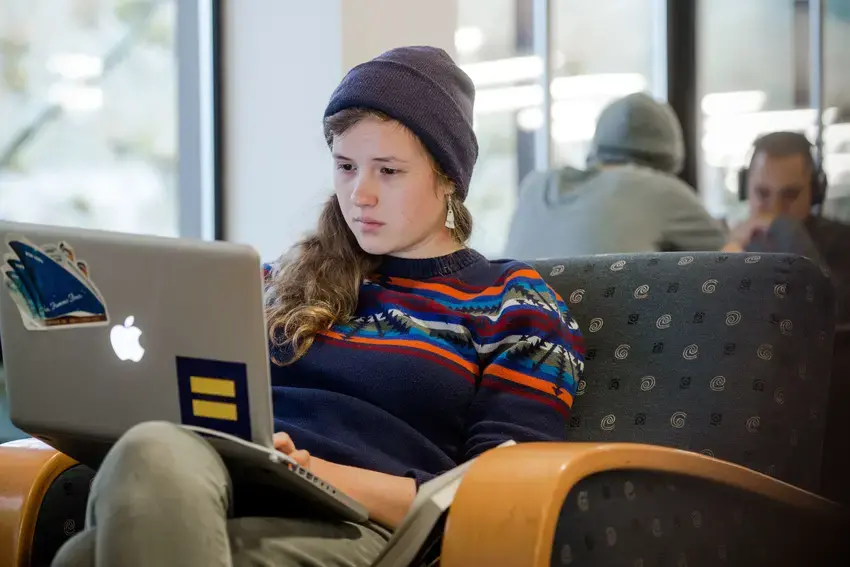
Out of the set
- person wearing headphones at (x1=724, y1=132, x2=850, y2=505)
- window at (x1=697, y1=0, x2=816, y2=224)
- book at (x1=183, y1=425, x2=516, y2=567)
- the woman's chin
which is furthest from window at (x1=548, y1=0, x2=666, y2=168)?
book at (x1=183, y1=425, x2=516, y2=567)

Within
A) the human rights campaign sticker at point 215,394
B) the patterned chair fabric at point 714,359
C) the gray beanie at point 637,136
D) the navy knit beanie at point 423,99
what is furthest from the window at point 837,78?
the human rights campaign sticker at point 215,394

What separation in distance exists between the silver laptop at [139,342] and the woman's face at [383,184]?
17.3 inches

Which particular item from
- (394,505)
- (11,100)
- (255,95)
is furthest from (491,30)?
(394,505)

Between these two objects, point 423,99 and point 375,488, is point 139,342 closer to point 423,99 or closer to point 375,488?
point 375,488

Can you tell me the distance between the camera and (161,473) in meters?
0.98

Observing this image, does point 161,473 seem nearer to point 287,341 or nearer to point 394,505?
point 394,505

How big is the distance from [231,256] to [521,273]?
1.89ft

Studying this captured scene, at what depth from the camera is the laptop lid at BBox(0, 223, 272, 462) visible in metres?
1.01

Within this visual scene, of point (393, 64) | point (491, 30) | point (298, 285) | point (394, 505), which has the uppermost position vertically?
point (491, 30)

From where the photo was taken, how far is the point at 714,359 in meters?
1.42

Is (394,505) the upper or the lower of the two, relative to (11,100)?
lower

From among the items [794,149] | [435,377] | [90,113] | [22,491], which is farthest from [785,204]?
[22,491]

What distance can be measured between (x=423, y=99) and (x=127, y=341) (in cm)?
58

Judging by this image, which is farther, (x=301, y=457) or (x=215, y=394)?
(x=301, y=457)
